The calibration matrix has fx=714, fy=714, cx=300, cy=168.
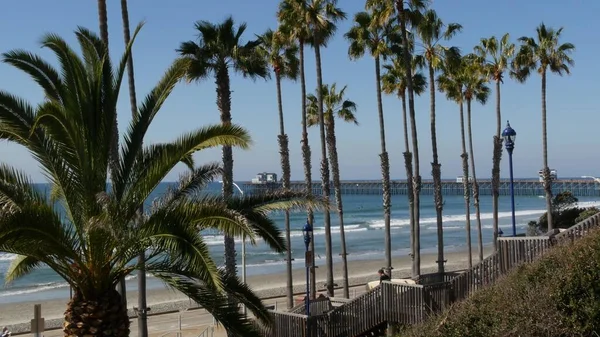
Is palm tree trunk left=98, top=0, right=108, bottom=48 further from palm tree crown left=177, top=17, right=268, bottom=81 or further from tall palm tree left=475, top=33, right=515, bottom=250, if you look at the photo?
tall palm tree left=475, top=33, right=515, bottom=250

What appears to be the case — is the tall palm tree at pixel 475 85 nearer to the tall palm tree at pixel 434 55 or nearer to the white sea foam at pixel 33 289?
the tall palm tree at pixel 434 55

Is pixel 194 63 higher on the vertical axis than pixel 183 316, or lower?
higher

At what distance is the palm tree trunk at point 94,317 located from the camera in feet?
34.5

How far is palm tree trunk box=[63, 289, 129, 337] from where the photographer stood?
10.5 m

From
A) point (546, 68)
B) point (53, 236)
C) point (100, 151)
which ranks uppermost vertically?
point (546, 68)

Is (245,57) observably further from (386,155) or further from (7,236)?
(386,155)

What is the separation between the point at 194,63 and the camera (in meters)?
19.9

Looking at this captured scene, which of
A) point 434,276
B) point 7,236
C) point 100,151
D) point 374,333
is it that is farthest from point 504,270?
point 7,236

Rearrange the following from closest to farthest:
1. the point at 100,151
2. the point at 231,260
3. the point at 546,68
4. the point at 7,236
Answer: the point at 7,236, the point at 100,151, the point at 231,260, the point at 546,68

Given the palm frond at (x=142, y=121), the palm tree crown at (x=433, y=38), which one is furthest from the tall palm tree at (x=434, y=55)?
the palm frond at (x=142, y=121)

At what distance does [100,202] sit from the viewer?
9.99 metres

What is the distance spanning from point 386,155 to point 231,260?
16740mm

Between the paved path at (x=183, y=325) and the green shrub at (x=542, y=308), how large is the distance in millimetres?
14647

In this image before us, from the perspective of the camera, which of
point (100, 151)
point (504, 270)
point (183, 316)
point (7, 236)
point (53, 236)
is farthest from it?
point (183, 316)
